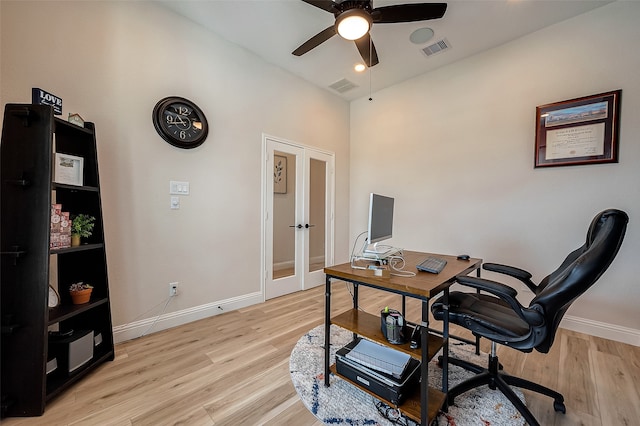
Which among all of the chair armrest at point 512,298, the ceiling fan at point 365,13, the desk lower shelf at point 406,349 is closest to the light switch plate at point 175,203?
the desk lower shelf at point 406,349

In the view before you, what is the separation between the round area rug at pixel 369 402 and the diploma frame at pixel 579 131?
2095mm

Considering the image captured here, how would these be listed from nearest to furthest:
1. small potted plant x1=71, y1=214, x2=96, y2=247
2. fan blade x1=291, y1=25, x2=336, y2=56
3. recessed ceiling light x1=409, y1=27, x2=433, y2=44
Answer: small potted plant x1=71, y1=214, x2=96, y2=247 < fan blade x1=291, y1=25, x2=336, y2=56 < recessed ceiling light x1=409, y1=27, x2=433, y2=44

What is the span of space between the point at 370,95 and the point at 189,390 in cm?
424

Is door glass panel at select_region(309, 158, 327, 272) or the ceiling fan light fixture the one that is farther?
door glass panel at select_region(309, 158, 327, 272)

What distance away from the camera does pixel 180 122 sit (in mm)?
2516

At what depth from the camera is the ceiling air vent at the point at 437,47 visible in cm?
285

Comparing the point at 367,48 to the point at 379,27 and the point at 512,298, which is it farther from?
the point at 512,298

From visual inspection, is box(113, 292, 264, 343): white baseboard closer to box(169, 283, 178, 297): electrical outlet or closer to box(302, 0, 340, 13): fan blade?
box(169, 283, 178, 297): electrical outlet

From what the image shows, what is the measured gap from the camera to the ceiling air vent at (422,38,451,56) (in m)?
2.85

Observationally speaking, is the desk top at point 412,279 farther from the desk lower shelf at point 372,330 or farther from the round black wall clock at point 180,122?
the round black wall clock at point 180,122

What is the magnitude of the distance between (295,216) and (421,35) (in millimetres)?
2557

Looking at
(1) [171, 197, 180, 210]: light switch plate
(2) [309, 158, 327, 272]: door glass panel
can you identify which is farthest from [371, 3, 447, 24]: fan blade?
(1) [171, 197, 180, 210]: light switch plate

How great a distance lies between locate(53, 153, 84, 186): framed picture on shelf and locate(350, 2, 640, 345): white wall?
345 centimetres

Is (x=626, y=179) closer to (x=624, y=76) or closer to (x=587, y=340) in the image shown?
(x=624, y=76)
